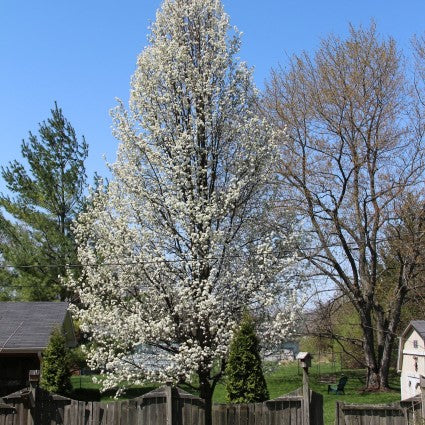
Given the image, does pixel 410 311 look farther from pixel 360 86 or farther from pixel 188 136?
pixel 188 136

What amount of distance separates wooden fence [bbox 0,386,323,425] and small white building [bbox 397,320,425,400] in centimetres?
1207

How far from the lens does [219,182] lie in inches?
464

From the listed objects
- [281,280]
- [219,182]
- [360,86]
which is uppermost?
[360,86]

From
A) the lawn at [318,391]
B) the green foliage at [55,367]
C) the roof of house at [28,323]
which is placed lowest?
the lawn at [318,391]

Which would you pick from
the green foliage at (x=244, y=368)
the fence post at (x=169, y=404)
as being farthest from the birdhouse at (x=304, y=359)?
the fence post at (x=169, y=404)

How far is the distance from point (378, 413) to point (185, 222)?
4.51 m

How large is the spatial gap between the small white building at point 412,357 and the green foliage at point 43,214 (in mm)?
12721

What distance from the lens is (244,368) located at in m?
10.3

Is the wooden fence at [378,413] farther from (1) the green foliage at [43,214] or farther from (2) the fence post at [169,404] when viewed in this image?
(1) the green foliage at [43,214]

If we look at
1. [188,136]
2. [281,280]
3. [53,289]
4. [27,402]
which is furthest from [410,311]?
[27,402]

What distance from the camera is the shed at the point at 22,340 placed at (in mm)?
15609

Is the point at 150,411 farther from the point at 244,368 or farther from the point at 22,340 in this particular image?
the point at 22,340

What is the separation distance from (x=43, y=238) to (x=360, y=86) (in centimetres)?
1334

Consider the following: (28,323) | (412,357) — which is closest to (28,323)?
(28,323)
